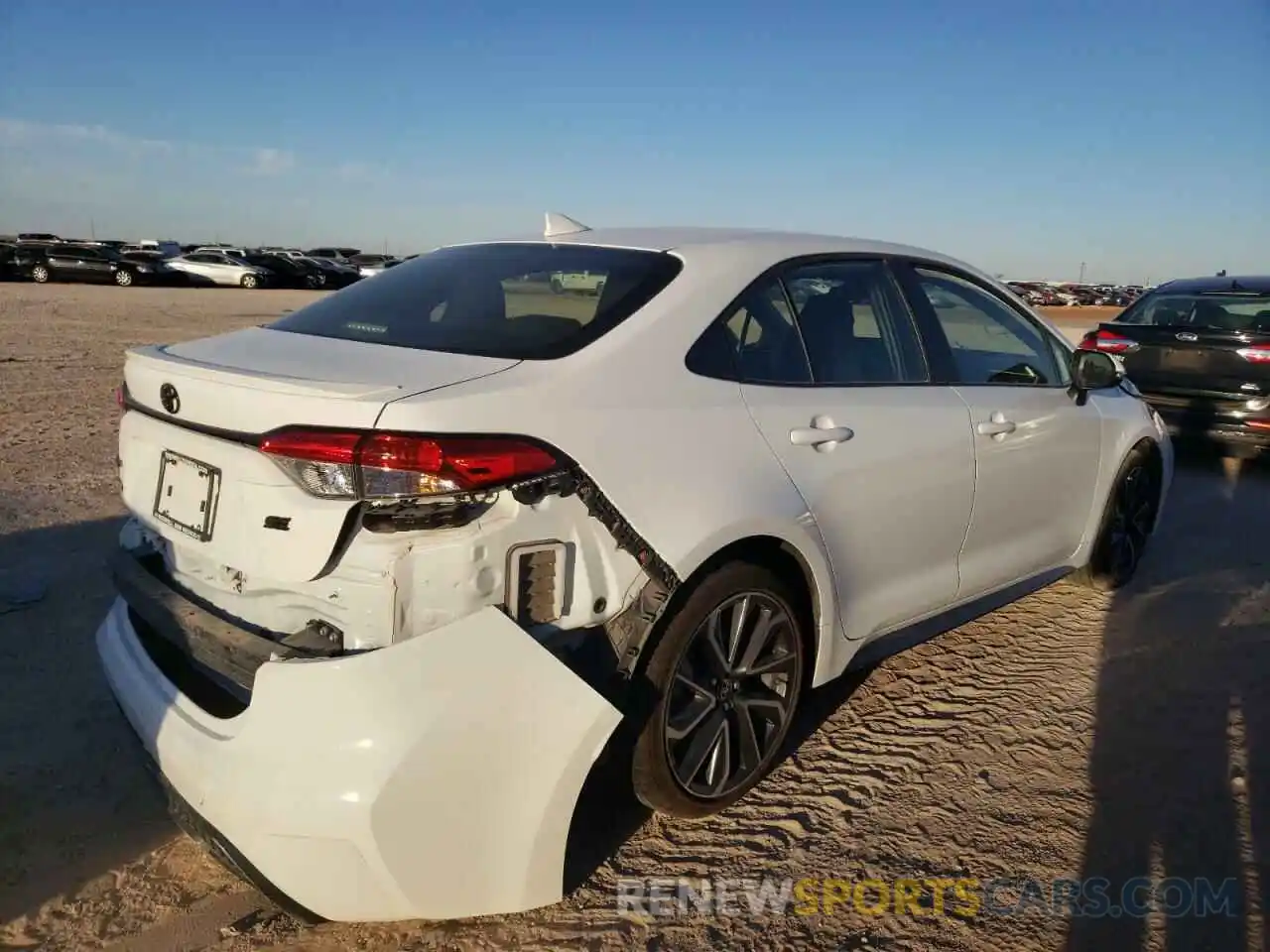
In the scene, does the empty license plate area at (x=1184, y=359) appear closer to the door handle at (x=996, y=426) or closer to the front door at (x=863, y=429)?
the door handle at (x=996, y=426)

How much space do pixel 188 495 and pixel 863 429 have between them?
2.01 m

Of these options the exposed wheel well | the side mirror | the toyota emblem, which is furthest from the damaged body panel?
the side mirror

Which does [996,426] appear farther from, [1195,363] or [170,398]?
[1195,363]

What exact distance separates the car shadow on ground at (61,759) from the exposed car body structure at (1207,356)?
6.94 metres

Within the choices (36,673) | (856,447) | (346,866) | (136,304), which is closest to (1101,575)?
(856,447)

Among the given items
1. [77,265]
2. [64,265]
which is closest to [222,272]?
[77,265]

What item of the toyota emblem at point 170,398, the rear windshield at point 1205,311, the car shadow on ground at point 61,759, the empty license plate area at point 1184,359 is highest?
the rear windshield at point 1205,311

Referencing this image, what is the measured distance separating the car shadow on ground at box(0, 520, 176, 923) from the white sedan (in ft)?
1.58

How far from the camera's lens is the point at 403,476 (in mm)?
2170

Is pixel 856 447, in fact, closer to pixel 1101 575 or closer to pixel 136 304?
pixel 1101 575

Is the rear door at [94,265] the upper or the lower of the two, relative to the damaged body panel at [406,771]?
upper

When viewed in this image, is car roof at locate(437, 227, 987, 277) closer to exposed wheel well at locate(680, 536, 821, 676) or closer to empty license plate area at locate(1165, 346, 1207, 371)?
exposed wheel well at locate(680, 536, 821, 676)

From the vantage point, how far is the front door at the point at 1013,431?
153 inches

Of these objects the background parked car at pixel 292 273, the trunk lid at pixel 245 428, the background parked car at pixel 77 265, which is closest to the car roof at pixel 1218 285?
the trunk lid at pixel 245 428
